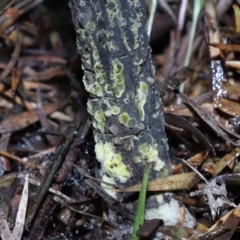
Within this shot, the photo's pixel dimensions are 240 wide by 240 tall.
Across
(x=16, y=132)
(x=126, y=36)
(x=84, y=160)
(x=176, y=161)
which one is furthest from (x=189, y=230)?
(x=16, y=132)

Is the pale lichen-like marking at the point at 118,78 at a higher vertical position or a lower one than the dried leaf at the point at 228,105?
higher

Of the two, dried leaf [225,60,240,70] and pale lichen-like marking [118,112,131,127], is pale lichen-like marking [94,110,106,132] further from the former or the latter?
dried leaf [225,60,240,70]

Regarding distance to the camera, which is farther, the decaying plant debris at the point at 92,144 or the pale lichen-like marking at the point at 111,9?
the decaying plant debris at the point at 92,144

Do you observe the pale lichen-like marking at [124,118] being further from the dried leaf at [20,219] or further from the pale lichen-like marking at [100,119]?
the dried leaf at [20,219]

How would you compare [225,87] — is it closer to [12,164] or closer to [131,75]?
[131,75]

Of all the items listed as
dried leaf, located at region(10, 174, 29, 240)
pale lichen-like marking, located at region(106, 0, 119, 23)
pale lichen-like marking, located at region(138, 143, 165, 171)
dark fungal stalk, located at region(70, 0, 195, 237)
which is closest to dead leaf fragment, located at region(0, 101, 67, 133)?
dried leaf, located at region(10, 174, 29, 240)

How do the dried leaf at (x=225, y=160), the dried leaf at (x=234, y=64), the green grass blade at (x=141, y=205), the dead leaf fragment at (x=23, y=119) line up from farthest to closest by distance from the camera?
the dead leaf fragment at (x=23, y=119) → the dried leaf at (x=234, y=64) → the dried leaf at (x=225, y=160) → the green grass blade at (x=141, y=205)

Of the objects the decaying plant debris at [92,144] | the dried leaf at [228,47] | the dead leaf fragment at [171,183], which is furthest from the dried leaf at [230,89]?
the dead leaf fragment at [171,183]

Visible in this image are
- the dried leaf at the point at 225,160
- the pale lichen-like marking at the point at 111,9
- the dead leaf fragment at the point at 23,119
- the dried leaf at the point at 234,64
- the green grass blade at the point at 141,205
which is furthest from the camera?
the dead leaf fragment at the point at 23,119
